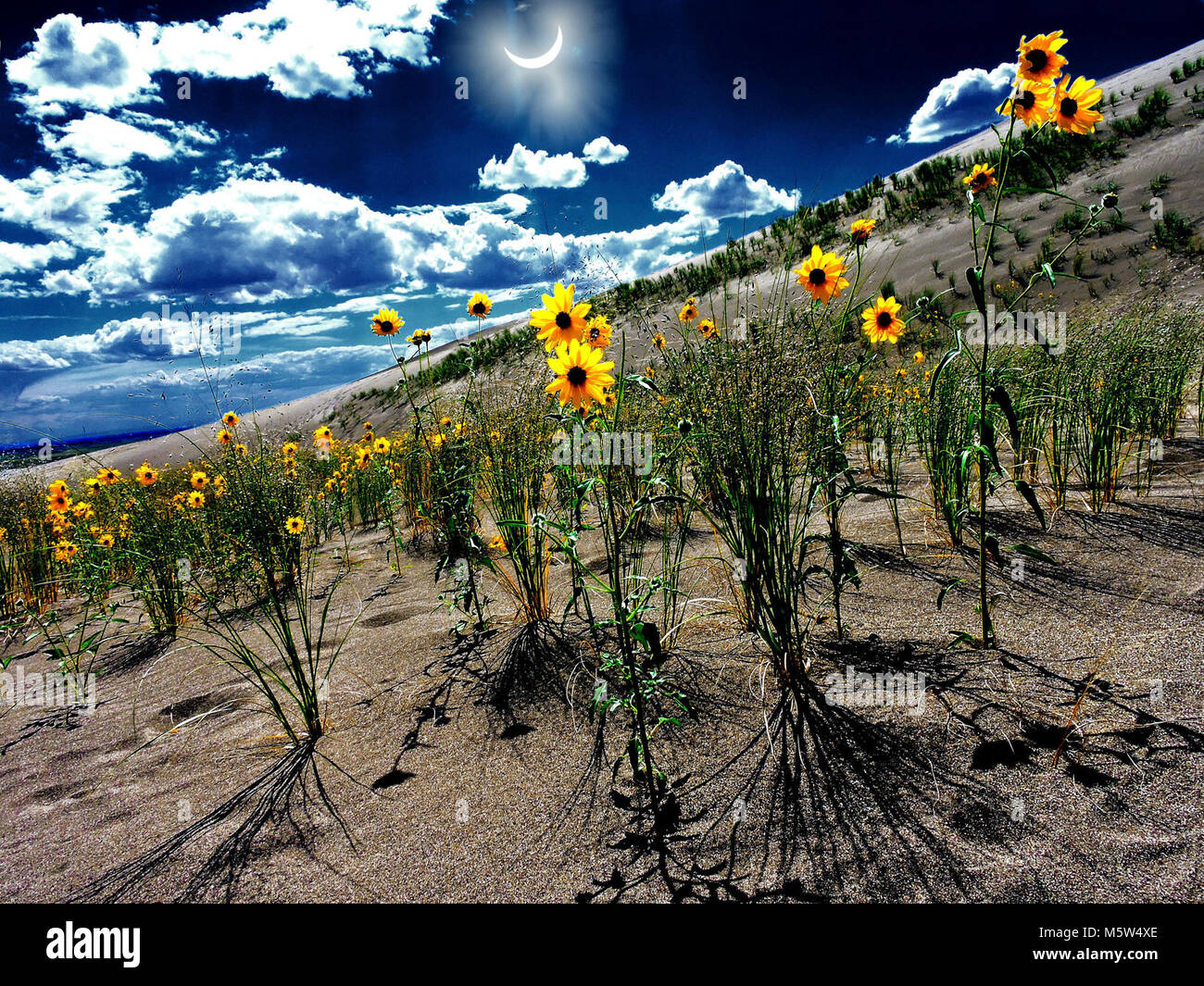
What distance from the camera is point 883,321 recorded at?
111 inches

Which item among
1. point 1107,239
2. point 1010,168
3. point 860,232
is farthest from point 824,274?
point 1107,239

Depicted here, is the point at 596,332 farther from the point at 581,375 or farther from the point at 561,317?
the point at 581,375

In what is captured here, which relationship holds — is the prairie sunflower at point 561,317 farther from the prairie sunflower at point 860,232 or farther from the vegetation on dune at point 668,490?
the prairie sunflower at point 860,232

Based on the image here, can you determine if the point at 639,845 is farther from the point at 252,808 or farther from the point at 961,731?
the point at 252,808

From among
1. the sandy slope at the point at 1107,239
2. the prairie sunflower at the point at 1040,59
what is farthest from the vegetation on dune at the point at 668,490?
the sandy slope at the point at 1107,239

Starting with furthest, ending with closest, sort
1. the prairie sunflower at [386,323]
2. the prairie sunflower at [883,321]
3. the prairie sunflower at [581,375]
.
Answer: the prairie sunflower at [386,323] < the prairie sunflower at [883,321] < the prairie sunflower at [581,375]

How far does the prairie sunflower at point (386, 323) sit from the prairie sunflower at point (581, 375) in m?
2.18

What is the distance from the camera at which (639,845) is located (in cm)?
121

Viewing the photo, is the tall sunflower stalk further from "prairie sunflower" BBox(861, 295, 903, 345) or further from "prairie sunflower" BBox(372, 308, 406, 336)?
"prairie sunflower" BBox(372, 308, 406, 336)

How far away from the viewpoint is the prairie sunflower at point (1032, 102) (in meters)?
1.51

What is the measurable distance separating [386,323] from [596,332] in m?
1.99

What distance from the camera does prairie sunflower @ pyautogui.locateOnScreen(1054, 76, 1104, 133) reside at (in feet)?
5.36

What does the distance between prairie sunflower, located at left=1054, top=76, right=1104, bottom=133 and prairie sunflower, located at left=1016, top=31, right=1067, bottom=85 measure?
106 millimetres
